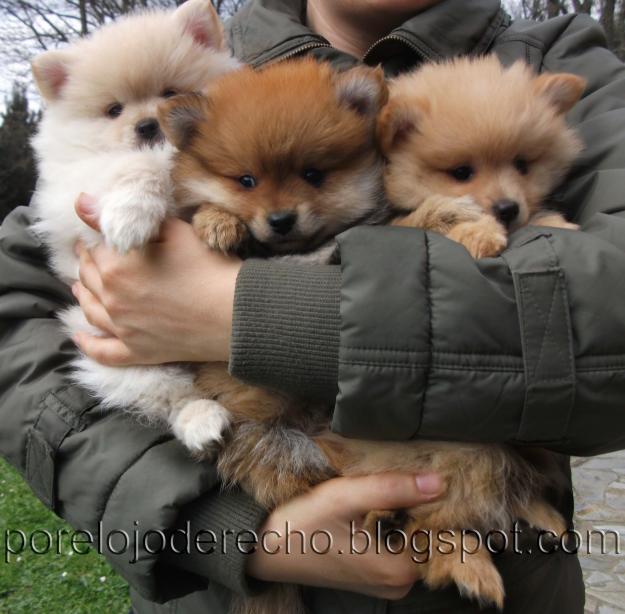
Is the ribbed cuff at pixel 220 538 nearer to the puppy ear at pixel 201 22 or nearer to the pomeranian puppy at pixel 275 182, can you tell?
the pomeranian puppy at pixel 275 182

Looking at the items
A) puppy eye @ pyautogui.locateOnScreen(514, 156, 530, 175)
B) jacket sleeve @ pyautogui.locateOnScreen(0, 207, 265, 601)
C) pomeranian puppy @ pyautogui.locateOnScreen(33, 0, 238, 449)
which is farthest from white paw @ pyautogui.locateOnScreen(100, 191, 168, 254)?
puppy eye @ pyautogui.locateOnScreen(514, 156, 530, 175)

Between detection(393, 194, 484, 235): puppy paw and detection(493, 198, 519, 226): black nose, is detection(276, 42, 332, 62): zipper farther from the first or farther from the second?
detection(493, 198, 519, 226): black nose

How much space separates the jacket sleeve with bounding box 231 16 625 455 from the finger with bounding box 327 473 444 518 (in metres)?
0.21

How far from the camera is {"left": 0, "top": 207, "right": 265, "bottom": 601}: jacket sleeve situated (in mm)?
1683

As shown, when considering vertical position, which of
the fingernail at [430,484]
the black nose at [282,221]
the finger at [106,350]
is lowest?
the fingernail at [430,484]

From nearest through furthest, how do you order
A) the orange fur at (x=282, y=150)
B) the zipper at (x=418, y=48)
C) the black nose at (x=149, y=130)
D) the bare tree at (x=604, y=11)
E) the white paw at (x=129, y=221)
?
the white paw at (x=129, y=221)
the orange fur at (x=282, y=150)
the zipper at (x=418, y=48)
the black nose at (x=149, y=130)
the bare tree at (x=604, y=11)

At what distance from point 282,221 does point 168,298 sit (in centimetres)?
42

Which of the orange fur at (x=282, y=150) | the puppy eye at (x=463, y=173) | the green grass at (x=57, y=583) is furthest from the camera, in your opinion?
the green grass at (x=57, y=583)

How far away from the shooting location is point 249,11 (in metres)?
2.55

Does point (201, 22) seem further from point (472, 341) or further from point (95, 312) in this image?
point (472, 341)

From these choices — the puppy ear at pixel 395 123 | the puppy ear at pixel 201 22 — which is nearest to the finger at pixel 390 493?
the puppy ear at pixel 395 123

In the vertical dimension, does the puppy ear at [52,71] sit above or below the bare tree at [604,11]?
above

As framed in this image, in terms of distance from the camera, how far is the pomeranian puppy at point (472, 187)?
66.7 inches

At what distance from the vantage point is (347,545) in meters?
1.66
